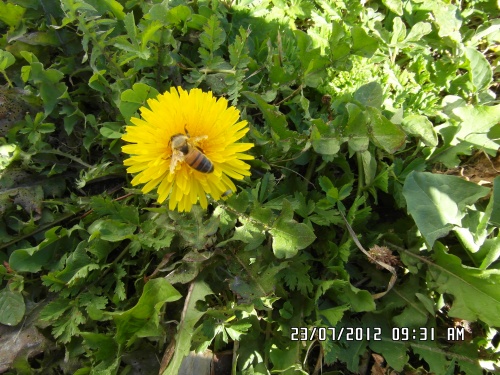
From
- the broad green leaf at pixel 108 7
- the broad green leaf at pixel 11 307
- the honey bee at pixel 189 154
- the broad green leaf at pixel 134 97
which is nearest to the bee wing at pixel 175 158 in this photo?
the honey bee at pixel 189 154

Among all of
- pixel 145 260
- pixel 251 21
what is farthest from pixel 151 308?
pixel 251 21

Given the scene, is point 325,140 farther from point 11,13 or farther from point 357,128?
point 11,13

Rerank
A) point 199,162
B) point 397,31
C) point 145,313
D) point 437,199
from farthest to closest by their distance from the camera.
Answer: point 397,31 → point 437,199 → point 145,313 → point 199,162

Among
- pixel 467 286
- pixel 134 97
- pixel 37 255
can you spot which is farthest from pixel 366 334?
pixel 37 255

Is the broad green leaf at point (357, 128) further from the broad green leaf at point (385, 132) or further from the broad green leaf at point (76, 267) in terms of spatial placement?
the broad green leaf at point (76, 267)

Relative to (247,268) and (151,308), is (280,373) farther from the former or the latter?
(151,308)
